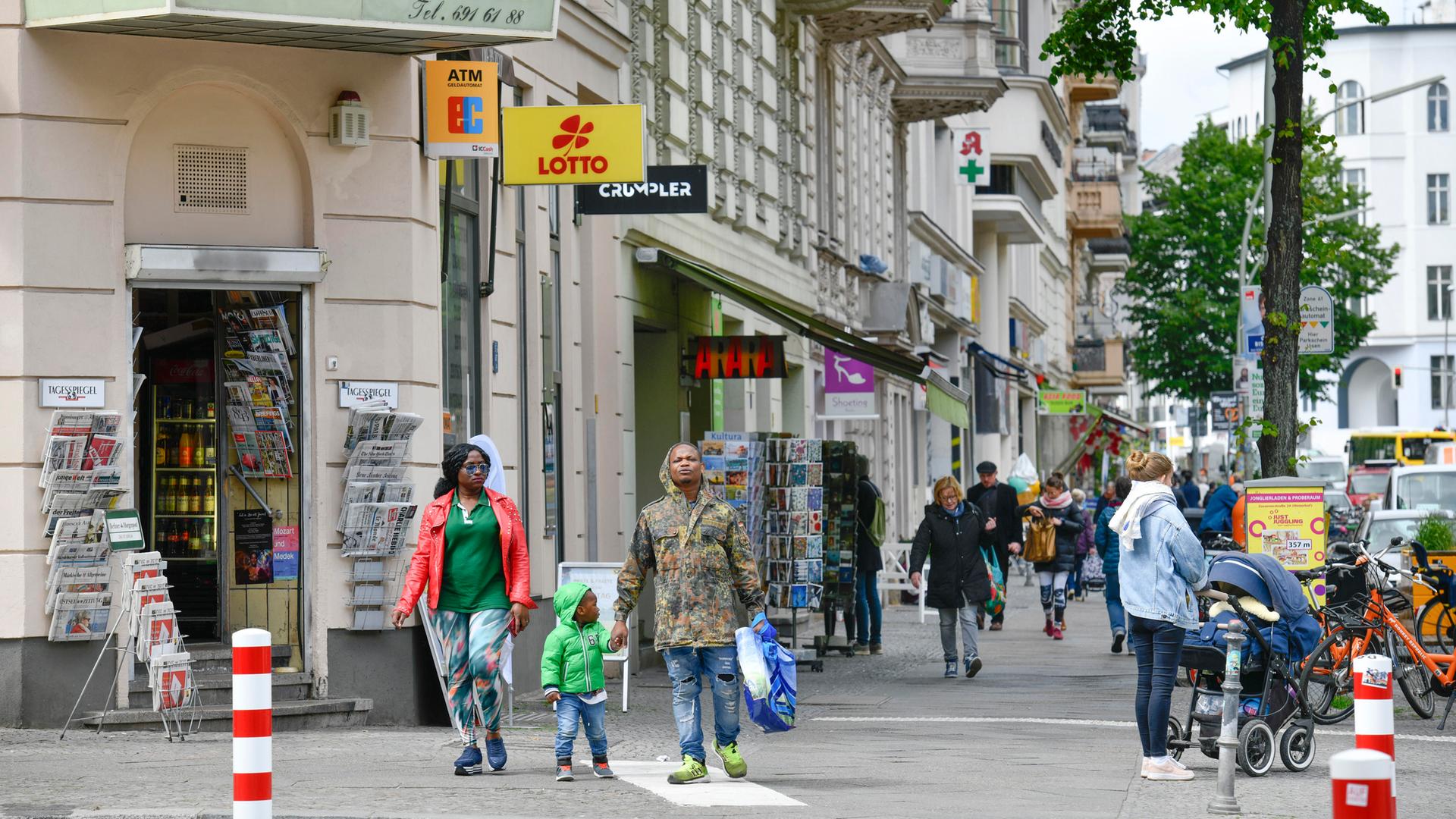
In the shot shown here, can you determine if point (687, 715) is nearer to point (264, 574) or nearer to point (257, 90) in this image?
point (264, 574)

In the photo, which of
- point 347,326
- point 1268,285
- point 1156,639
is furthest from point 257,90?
point 1268,285

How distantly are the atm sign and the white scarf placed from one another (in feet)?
30.7

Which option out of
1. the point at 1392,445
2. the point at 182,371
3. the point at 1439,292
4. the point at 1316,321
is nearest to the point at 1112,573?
the point at 1316,321

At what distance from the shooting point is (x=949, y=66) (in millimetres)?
36000

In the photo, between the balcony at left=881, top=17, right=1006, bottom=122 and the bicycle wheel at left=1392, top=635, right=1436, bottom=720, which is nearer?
the bicycle wheel at left=1392, top=635, right=1436, bottom=720

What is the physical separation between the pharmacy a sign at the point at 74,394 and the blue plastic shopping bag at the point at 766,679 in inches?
171

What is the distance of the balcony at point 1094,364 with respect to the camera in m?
74.9

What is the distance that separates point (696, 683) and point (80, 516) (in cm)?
406

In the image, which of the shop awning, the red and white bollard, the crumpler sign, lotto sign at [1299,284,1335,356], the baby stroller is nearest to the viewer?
the red and white bollard

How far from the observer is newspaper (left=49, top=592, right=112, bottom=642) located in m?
12.5

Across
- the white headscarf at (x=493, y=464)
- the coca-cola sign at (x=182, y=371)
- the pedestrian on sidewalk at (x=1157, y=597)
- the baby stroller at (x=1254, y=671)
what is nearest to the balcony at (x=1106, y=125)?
the coca-cola sign at (x=182, y=371)

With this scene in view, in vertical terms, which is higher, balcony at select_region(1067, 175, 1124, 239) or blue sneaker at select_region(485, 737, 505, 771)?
balcony at select_region(1067, 175, 1124, 239)

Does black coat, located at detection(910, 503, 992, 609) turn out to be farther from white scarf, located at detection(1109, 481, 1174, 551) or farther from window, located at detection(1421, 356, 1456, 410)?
window, located at detection(1421, 356, 1456, 410)

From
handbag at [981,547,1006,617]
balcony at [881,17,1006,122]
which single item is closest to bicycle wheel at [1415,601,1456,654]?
handbag at [981,547,1006,617]
